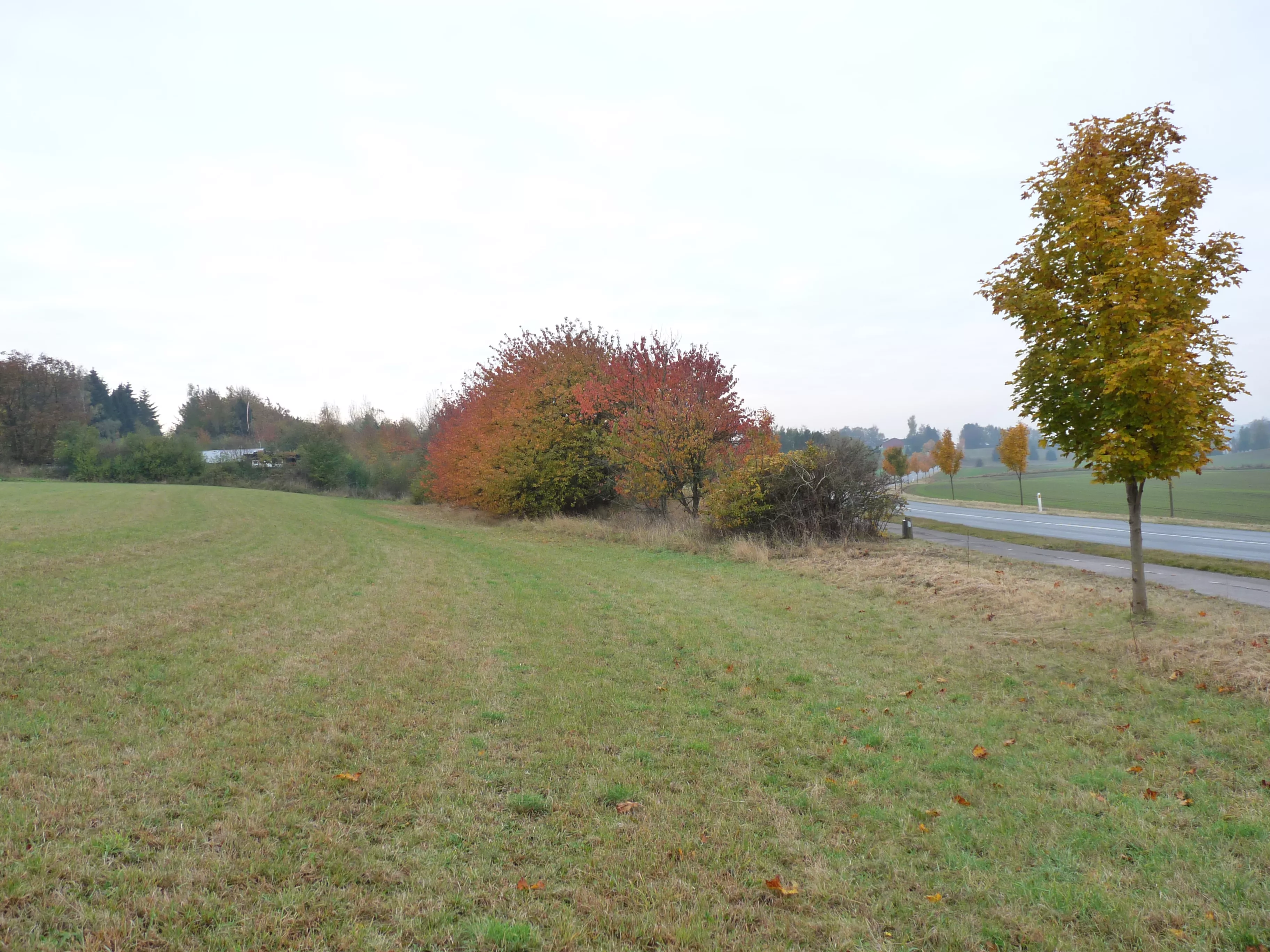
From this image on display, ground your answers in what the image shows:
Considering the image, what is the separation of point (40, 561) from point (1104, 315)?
626 inches

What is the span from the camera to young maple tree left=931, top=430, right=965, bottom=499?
50.9 m

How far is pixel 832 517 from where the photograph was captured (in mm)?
16984

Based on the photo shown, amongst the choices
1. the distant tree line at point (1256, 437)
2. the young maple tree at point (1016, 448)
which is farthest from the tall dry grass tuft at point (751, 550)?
the distant tree line at point (1256, 437)

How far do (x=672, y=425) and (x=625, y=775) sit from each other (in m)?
16.3

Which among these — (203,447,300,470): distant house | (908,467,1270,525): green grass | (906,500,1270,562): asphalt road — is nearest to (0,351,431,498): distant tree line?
(203,447,300,470): distant house

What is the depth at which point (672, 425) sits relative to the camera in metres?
20.2

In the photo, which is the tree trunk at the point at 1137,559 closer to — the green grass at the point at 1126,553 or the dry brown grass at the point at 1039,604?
the dry brown grass at the point at 1039,604

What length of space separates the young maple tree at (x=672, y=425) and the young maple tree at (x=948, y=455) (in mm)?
34138

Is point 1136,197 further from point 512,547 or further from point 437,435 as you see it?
point 437,435

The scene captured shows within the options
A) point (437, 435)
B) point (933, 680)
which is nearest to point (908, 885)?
point (933, 680)

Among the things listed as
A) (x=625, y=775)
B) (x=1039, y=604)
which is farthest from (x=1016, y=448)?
(x=625, y=775)

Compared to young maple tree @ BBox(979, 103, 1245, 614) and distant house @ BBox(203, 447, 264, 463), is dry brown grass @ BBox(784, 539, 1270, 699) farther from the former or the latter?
distant house @ BBox(203, 447, 264, 463)

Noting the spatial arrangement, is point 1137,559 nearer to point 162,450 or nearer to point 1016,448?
point 1016,448

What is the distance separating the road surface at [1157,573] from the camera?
10938 mm
